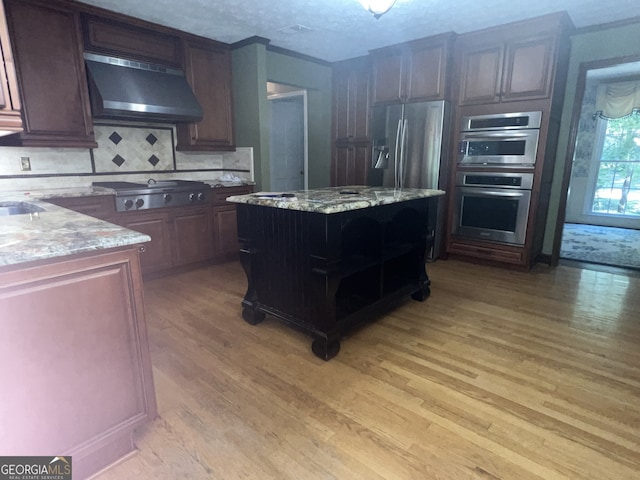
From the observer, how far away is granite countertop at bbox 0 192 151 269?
3.53ft

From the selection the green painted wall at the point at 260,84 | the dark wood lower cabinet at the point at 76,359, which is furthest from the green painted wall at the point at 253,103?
the dark wood lower cabinet at the point at 76,359

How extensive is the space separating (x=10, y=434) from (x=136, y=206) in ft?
7.63

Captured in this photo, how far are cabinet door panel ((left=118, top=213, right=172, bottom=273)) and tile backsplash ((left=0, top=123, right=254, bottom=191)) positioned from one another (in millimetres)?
691

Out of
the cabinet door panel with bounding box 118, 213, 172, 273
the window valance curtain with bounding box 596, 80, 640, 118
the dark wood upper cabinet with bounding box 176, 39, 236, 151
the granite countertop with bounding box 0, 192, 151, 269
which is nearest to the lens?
the granite countertop with bounding box 0, 192, 151, 269

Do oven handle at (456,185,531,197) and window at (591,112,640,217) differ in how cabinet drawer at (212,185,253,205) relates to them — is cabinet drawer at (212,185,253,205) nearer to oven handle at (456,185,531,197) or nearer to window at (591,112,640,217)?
oven handle at (456,185,531,197)

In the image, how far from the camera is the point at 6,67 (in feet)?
4.08

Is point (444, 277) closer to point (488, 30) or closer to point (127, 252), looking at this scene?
point (488, 30)

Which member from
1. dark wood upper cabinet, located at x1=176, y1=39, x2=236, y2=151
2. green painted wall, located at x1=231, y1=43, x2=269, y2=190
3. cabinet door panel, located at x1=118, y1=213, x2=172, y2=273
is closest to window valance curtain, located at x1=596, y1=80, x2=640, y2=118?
green painted wall, located at x1=231, y1=43, x2=269, y2=190

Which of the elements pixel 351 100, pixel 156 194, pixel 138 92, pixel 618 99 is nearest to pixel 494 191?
pixel 351 100

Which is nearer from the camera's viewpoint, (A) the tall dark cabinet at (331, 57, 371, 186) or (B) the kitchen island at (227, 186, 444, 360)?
(B) the kitchen island at (227, 186, 444, 360)

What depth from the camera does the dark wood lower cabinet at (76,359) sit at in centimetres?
111

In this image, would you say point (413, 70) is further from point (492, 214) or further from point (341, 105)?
point (492, 214)

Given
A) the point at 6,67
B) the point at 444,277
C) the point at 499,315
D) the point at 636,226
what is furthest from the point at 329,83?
the point at 636,226

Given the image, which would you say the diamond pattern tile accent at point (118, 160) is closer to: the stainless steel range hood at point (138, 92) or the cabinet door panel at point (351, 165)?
the stainless steel range hood at point (138, 92)
